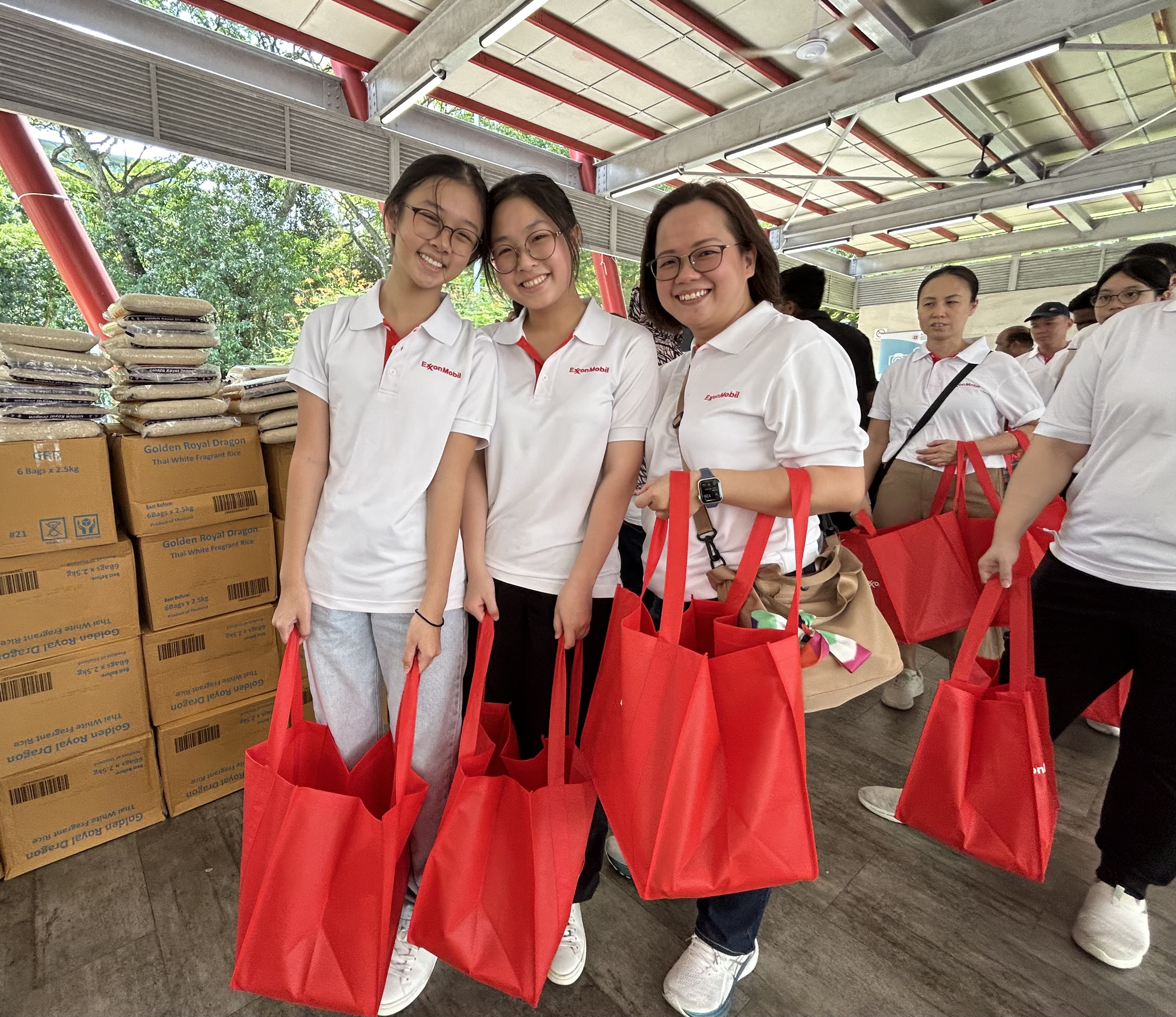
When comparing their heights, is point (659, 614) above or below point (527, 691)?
above

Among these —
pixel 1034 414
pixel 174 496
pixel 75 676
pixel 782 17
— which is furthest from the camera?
pixel 782 17

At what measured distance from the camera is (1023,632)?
137 centimetres

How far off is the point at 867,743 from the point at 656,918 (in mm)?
1215

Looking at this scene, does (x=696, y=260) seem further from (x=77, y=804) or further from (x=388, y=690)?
(x=77, y=804)

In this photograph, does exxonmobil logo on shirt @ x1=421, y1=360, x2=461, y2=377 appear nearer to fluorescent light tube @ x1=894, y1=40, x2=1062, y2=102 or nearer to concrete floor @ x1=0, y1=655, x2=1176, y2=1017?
concrete floor @ x1=0, y1=655, x2=1176, y2=1017

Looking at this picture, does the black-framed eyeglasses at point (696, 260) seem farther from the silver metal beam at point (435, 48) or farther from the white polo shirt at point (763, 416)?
the silver metal beam at point (435, 48)

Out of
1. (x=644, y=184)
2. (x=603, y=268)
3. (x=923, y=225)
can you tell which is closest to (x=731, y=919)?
(x=644, y=184)

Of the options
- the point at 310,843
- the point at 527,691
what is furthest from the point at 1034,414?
the point at 310,843

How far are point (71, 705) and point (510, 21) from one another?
3897 mm

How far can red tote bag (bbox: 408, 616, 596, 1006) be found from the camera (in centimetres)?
111

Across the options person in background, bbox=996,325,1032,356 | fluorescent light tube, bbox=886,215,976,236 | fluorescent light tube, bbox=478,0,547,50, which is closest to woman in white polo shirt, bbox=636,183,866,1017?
fluorescent light tube, bbox=478,0,547,50

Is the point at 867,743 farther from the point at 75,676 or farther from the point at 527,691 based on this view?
the point at 75,676

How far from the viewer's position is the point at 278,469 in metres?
2.09

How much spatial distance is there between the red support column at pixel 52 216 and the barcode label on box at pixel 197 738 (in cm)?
268
